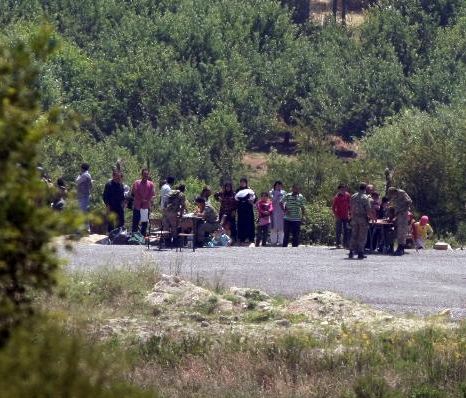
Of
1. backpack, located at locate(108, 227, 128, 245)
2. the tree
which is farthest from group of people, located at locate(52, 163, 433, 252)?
the tree

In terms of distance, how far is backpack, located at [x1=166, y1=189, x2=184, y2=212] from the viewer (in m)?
23.3

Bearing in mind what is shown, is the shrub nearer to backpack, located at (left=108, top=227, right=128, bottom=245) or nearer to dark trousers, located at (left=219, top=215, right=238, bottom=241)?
dark trousers, located at (left=219, top=215, right=238, bottom=241)

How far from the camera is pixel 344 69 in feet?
183

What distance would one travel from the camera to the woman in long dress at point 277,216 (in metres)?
25.0

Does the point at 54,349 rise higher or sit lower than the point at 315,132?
lower

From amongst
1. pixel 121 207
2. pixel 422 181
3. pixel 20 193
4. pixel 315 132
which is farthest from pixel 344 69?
pixel 20 193

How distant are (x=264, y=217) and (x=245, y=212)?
0.43 meters

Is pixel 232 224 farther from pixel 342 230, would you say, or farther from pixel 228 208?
pixel 342 230

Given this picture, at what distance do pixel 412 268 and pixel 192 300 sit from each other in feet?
16.8

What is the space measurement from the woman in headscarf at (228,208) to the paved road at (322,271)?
0.87m

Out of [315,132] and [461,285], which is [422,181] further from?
[461,285]

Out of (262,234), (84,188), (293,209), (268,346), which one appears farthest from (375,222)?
(268,346)

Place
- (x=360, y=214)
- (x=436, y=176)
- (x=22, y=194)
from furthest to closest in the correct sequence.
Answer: (x=436, y=176) → (x=360, y=214) → (x=22, y=194)

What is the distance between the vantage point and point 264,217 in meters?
25.1
